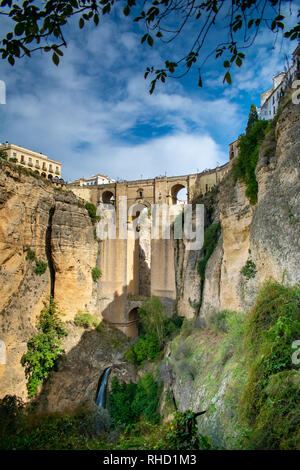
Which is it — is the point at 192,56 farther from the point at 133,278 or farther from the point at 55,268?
the point at 133,278

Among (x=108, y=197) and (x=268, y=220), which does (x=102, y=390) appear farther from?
(x=108, y=197)

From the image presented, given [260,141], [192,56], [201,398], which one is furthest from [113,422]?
[192,56]

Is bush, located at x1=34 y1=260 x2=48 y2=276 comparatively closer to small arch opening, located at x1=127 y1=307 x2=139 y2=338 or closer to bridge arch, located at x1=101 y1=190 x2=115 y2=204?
small arch opening, located at x1=127 y1=307 x2=139 y2=338

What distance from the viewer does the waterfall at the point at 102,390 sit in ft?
46.8

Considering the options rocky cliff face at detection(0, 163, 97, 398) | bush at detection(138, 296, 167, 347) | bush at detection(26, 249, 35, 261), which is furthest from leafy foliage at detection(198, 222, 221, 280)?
bush at detection(26, 249, 35, 261)

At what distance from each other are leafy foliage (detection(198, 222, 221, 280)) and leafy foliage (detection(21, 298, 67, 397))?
8552mm

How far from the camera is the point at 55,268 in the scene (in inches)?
Answer: 687

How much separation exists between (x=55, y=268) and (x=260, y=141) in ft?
44.1

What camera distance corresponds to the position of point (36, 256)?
16.3m

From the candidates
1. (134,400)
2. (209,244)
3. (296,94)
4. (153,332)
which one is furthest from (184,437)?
(153,332)

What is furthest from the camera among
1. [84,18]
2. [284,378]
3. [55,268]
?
[55,268]

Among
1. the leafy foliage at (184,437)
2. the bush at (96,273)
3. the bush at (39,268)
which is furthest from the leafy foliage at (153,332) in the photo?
the leafy foliage at (184,437)

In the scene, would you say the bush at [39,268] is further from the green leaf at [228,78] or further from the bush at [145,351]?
the green leaf at [228,78]

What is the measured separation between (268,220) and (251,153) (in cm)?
284
